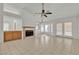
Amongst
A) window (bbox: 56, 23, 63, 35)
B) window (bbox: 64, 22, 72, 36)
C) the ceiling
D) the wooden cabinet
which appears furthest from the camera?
the wooden cabinet

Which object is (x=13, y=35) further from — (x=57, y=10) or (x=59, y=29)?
(x=57, y=10)

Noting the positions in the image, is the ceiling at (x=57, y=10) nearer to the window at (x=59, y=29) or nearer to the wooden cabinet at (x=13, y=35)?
the window at (x=59, y=29)

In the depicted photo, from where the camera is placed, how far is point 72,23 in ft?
8.24

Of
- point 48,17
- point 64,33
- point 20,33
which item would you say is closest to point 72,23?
point 64,33

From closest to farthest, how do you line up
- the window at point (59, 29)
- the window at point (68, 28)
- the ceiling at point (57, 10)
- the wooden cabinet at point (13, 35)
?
the ceiling at point (57, 10) < the window at point (68, 28) < the window at point (59, 29) < the wooden cabinet at point (13, 35)

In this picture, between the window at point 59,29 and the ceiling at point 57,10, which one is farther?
the window at point 59,29

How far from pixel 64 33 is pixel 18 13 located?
1.32 m

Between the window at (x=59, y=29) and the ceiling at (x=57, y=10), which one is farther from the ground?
the ceiling at (x=57, y=10)

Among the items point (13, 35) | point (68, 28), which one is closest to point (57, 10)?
point (68, 28)

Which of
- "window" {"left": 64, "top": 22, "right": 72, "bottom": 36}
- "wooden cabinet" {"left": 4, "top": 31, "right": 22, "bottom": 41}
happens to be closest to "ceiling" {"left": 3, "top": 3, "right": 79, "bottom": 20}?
"window" {"left": 64, "top": 22, "right": 72, "bottom": 36}

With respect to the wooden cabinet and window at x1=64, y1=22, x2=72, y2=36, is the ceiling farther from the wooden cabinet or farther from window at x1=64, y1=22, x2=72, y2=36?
the wooden cabinet

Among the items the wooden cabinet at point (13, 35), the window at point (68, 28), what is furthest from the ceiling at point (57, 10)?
the wooden cabinet at point (13, 35)

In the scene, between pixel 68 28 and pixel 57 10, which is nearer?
pixel 57 10
